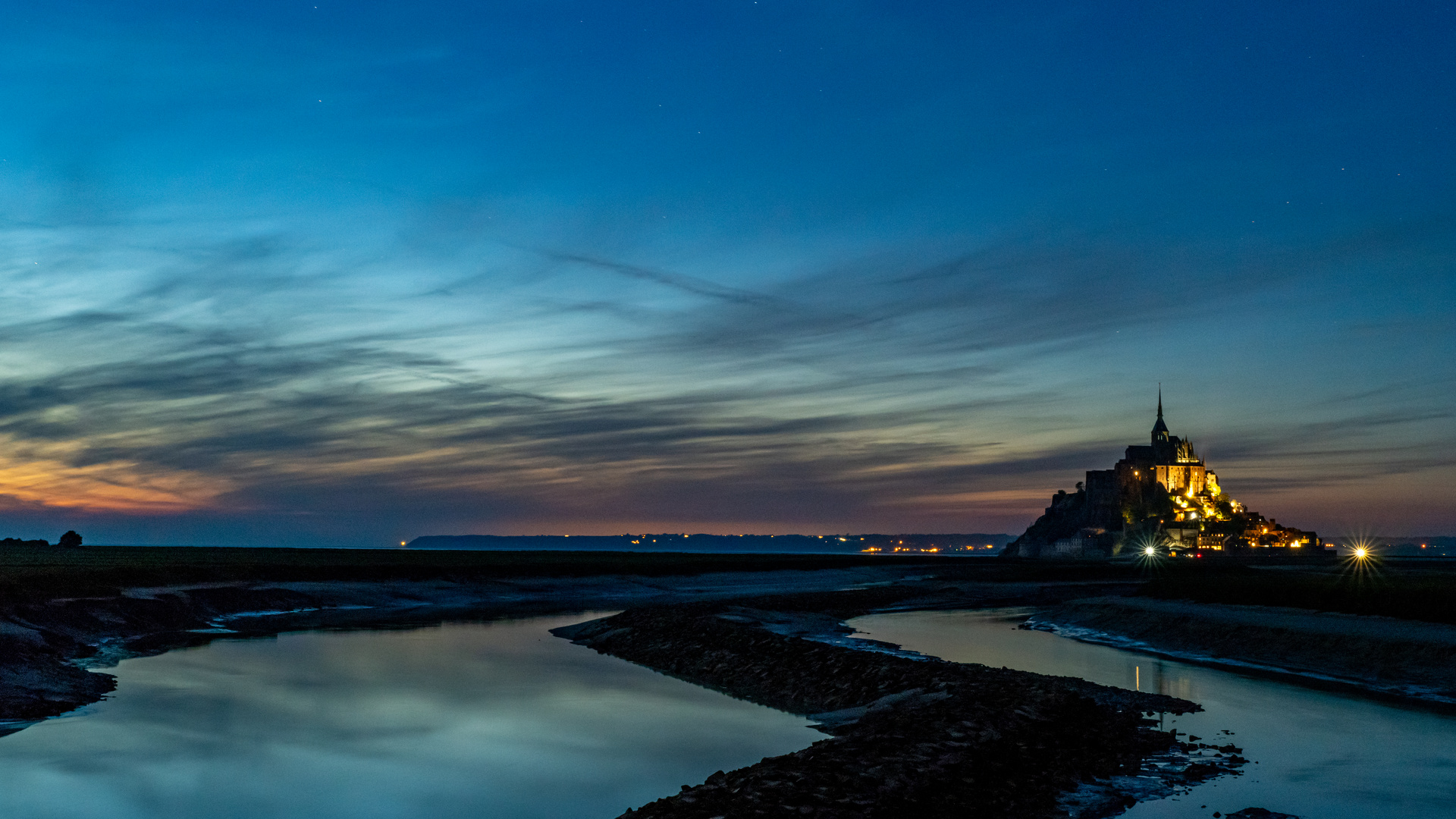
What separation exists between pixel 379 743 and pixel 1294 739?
19.8 metres

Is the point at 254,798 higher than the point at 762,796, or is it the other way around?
the point at 762,796

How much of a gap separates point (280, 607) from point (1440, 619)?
60.4m

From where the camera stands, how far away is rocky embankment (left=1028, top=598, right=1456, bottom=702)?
30.2 metres

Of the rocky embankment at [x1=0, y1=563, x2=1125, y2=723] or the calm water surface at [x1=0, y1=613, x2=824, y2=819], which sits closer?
the calm water surface at [x1=0, y1=613, x2=824, y2=819]

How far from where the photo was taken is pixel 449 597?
7781cm

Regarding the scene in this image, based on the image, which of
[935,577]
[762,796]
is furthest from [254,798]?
[935,577]

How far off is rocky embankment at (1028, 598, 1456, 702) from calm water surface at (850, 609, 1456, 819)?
2.23 metres

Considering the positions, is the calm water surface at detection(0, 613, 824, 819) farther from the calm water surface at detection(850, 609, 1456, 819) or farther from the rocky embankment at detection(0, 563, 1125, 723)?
the calm water surface at detection(850, 609, 1456, 819)

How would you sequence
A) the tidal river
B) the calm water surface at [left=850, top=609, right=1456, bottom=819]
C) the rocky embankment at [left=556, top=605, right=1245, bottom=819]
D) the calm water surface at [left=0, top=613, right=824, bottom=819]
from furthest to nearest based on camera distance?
the calm water surface at [left=0, top=613, right=824, bottom=819] < the tidal river < the calm water surface at [left=850, top=609, right=1456, bottom=819] < the rocky embankment at [left=556, top=605, right=1245, bottom=819]

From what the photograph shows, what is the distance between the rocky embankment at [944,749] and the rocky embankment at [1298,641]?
8886 millimetres

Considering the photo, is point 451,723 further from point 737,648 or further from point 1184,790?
point 1184,790

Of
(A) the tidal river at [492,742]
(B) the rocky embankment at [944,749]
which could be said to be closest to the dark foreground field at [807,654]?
(B) the rocky embankment at [944,749]

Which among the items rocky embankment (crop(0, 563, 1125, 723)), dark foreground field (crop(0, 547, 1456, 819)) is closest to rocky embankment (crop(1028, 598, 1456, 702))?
dark foreground field (crop(0, 547, 1456, 819))

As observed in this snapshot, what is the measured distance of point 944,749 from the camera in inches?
696
